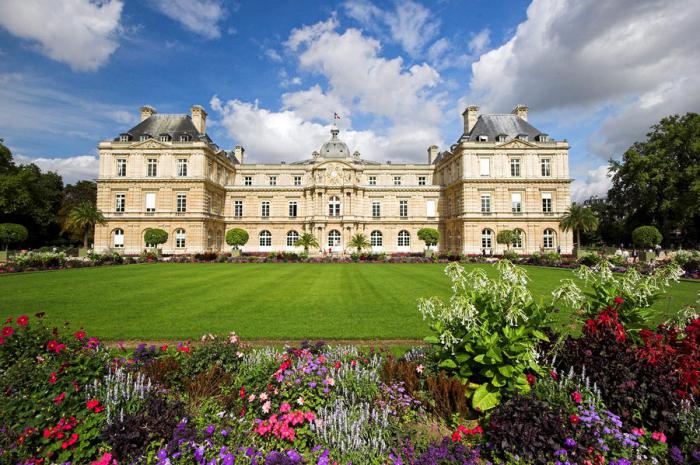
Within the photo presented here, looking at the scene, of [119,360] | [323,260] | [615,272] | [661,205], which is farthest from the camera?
[661,205]

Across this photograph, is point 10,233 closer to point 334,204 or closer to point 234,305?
point 234,305

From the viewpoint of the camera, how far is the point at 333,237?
45.4 meters

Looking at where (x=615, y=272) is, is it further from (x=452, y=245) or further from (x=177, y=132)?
→ (x=177, y=132)

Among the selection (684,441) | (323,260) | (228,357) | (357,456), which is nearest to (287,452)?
(357,456)

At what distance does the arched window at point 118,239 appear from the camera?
4112cm

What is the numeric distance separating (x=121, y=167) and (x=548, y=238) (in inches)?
2090

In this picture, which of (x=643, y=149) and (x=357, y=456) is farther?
(x=643, y=149)

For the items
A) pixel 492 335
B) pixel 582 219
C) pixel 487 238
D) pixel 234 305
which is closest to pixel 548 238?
pixel 582 219

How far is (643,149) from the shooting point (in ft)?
133

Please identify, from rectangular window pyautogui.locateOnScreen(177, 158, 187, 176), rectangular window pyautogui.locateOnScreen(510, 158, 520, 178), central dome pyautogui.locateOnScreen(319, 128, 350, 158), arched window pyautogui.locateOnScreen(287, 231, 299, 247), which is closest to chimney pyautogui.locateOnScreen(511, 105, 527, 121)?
rectangular window pyautogui.locateOnScreen(510, 158, 520, 178)

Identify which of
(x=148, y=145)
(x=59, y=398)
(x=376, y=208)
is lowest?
(x=59, y=398)

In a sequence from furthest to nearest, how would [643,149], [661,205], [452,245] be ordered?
[452,245] → [643,149] → [661,205]

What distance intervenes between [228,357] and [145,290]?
11001mm

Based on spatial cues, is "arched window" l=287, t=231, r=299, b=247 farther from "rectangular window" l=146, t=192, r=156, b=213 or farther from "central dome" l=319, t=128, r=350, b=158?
"rectangular window" l=146, t=192, r=156, b=213
